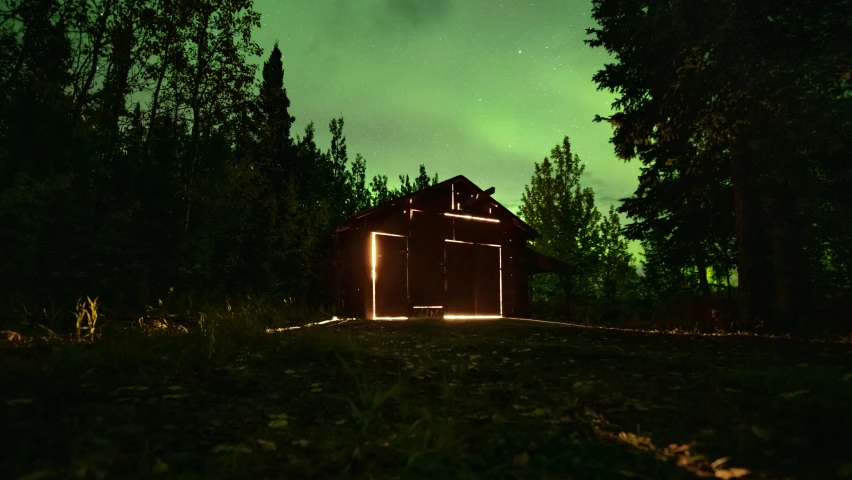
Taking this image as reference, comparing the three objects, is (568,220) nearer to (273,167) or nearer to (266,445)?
(273,167)

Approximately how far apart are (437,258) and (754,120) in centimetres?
990

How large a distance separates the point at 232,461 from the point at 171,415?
42.1 inches

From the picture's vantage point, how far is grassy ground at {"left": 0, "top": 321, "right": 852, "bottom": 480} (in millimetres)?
2758

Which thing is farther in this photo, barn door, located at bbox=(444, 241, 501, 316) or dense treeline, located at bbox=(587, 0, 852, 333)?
barn door, located at bbox=(444, 241, 501, 316)

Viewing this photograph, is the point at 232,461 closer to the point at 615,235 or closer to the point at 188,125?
the point at 188,125

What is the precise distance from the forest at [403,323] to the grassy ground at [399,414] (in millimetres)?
28

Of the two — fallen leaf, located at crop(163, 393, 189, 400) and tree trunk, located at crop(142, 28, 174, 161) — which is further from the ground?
tree trunk, located at crop(142, 28, 174, 161)

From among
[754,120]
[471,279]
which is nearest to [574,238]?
[471,279]

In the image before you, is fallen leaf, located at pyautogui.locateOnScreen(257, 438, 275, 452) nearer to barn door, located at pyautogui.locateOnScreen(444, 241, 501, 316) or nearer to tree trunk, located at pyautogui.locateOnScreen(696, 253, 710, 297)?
barn door, located at pyautogui.locateOnScreen(444, 241, 501, 316)

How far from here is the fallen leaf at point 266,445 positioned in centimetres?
303

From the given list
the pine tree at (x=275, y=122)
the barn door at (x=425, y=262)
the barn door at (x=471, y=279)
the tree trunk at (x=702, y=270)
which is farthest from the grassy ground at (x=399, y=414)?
the tree trunk at (x=702, y=270)

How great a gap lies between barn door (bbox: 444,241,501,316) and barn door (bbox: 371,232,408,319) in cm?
170

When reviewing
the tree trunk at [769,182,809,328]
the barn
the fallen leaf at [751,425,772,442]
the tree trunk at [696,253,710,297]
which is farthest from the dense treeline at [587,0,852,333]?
the fallen leaf at [751,425,772,442]

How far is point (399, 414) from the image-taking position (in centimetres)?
382
